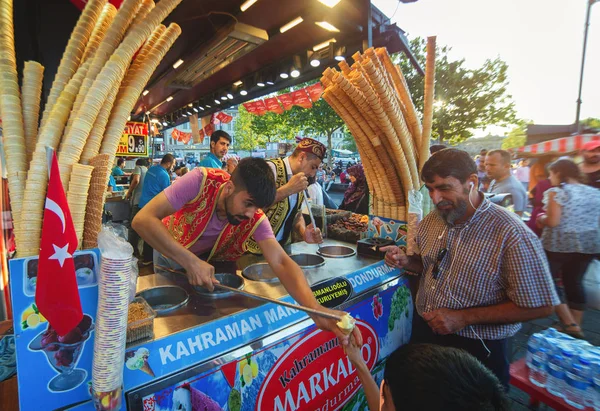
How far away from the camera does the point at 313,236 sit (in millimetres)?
2752

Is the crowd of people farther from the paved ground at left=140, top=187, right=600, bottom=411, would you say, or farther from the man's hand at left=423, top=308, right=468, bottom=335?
the paved ground at left=140, top=187, right=600, bottom=411

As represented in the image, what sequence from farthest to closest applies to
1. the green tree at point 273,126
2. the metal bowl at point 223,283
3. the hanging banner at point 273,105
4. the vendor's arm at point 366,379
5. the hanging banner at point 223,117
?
the green tree at point 273,126
the hanging banner at point 223,117
the hanging banner at point 273,105
the metal bowl at point 223,283
the vendor's arm at point 366,379

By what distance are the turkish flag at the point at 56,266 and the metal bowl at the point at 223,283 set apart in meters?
0.88

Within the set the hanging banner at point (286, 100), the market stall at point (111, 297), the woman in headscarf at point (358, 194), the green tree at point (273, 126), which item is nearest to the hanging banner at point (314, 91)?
the hanging banner at point (286, 100)

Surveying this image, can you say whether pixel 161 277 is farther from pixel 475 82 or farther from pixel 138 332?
pixel 475 82

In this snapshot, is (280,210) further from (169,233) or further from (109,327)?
(109,327)

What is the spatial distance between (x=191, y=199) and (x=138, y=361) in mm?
1001

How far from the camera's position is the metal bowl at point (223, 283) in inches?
68.8

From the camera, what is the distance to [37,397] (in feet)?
3.22

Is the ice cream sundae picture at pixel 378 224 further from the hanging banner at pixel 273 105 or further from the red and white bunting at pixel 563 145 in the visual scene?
the red and white bunting at pixel 563 145

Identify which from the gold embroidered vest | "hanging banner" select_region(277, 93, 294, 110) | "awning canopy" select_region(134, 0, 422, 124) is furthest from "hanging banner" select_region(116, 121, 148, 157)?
the gold embroidered vest

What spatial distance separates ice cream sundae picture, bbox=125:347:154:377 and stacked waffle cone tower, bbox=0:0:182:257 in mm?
443

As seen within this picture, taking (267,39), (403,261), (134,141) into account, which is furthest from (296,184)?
(134,141)

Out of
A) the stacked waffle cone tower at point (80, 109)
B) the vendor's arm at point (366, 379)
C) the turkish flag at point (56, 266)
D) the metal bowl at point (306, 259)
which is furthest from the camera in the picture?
the metal bowl at point (306, 259)
